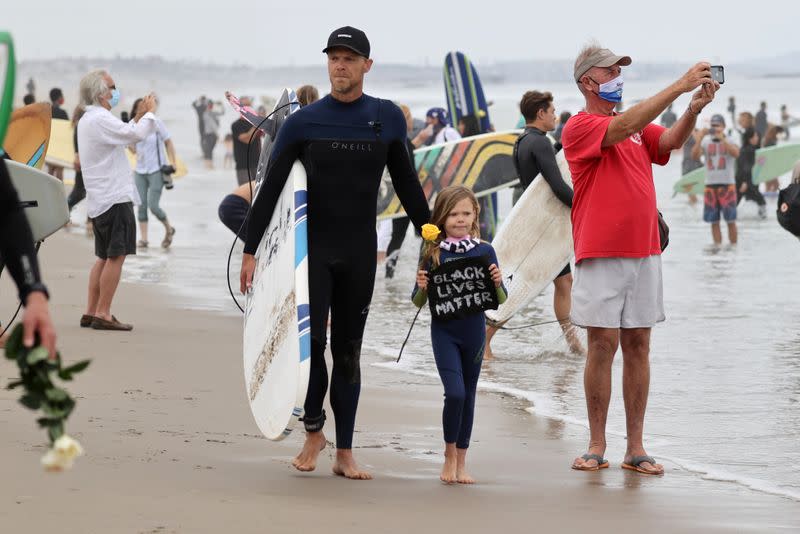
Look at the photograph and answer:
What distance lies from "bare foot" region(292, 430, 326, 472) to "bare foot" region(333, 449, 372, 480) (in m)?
0.09

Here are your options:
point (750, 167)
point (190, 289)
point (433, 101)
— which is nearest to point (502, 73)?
point (433, 101)

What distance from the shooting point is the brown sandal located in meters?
9.13

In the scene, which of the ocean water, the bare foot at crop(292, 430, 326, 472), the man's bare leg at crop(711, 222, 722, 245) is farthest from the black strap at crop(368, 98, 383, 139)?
the man's bare leg at crop(711, 222, 722, 245)

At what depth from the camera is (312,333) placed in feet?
17.4

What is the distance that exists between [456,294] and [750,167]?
677 inches

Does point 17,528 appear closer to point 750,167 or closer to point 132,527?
point 132,527

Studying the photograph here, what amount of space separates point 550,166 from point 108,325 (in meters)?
3.04

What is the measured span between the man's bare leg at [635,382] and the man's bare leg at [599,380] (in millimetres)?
62

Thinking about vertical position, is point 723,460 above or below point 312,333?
below

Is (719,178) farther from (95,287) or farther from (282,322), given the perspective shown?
(282,322)

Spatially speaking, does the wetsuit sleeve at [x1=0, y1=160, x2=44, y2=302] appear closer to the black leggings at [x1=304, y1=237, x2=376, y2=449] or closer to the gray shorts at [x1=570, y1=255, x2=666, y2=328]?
the black leggings at [x1=304, y1=237, x2=376, y2=449]

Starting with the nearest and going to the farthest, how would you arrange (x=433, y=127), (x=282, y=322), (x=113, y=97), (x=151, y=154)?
(x=282, y=322)
(x=113, y=97)
(x=151, y=154)
(x=433, y=127)

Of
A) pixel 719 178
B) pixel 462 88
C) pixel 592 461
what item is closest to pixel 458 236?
pixel 592 461

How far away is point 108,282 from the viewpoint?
30.0 ft
